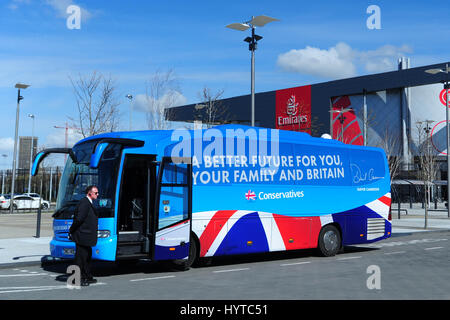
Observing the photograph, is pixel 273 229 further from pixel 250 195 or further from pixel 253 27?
pixel 253 27

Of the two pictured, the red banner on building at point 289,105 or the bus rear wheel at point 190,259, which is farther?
the red banner on building at point 289,105

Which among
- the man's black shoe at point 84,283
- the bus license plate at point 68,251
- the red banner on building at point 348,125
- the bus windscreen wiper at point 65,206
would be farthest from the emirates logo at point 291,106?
the man's black shoe at point 84,283

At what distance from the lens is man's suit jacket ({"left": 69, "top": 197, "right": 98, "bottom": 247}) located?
9.59 meters

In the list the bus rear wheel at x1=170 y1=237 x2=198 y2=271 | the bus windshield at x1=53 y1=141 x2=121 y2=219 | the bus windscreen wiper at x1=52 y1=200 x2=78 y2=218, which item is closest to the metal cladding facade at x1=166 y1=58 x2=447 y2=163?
the bus rear wheel at x1=170 y1=237 x2=198 y2=271

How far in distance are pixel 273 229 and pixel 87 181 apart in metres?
4.75

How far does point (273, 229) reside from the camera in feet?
43.9

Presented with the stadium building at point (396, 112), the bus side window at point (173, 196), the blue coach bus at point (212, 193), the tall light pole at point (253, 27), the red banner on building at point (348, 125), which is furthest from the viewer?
the red banner on building at point (348, 125)

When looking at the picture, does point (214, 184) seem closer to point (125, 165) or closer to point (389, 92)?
point (125, 165)

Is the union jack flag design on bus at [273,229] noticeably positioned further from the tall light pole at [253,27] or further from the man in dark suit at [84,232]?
the tall light pole at [253,27]

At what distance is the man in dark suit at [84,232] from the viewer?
31.5 ft
